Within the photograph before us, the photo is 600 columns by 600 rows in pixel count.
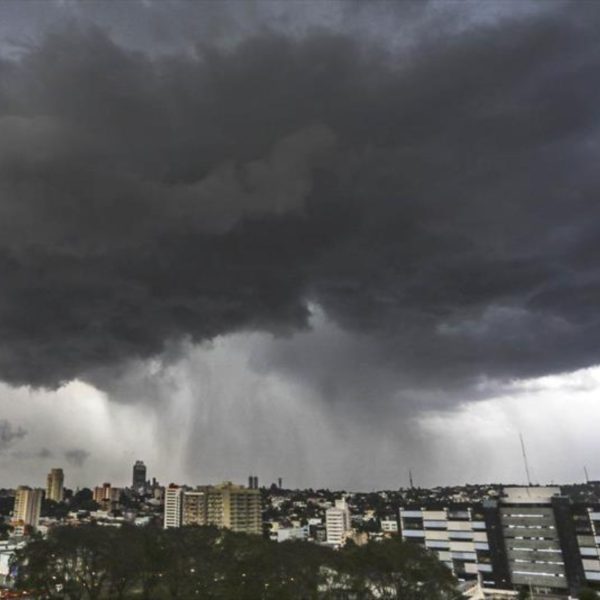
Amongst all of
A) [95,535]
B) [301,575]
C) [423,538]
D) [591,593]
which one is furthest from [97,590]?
[423,538]

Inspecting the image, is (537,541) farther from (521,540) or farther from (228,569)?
(228,569)

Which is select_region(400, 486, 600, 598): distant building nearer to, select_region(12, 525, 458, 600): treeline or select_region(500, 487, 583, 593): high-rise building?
select_region(500, 487, 583, 593): high-rise building

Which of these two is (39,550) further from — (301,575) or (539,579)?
(539,579)

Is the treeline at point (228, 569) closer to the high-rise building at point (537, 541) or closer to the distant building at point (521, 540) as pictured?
the distant building at point (521, 540)

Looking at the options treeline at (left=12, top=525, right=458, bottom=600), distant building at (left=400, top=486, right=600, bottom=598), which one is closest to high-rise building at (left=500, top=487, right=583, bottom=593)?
distant building at (left=400, top=486, right=600, bottom=598)

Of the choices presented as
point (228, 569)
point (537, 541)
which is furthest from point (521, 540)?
point (228, 569)

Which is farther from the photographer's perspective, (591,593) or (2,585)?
(2,585)

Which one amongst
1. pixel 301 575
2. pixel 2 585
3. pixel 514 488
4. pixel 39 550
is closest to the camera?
pixel 301 575

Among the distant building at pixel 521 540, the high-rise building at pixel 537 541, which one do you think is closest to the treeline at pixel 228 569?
the distant building at pixel 521 540

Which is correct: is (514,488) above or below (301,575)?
above
